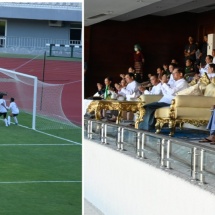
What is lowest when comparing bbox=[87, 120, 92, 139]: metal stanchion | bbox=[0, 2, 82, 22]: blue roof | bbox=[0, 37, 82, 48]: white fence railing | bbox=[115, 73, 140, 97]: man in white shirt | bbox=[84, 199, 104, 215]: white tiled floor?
bbox=[84, 199, 104, 215]: white tiled floor

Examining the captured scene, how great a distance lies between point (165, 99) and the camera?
6.70 m

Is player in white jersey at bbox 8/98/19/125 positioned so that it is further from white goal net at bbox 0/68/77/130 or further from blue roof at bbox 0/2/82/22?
blue roof at bbox 0/2/82/22

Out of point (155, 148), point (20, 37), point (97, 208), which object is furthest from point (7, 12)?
point (97, 208)

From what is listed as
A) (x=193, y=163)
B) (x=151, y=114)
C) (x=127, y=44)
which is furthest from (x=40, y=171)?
(x=127, y=44)

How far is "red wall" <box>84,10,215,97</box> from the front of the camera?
12.0m

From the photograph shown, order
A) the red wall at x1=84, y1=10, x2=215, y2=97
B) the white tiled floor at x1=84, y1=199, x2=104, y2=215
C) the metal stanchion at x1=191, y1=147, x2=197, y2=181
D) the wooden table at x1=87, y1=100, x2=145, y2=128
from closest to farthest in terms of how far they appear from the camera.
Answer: the metal stanchion at x1=191, y1=147, x2=197, y2=181
the wooden table at x1=87, y1=100, x2=145, y2=128
the white tiled floor at x1=84, y1=199, x2=104, y2=215
the red wall at x1=84, y1=10, x2=215, y2=97

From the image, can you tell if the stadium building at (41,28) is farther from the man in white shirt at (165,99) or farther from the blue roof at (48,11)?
the man in white shirt at (165,99)

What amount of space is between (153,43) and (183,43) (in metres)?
0.51

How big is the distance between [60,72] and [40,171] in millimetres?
1890

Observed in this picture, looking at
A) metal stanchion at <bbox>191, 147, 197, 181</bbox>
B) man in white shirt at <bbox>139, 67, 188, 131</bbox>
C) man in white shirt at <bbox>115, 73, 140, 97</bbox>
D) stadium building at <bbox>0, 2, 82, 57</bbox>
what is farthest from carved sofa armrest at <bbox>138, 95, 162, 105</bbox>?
metal stanchion at <bbox>191, 147, 197, 181</bbox>

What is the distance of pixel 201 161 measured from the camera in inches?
160

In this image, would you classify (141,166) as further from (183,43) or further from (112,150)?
(183,43)

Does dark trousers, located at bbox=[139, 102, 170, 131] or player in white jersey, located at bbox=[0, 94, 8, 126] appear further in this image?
player in white jersey, located at bbox=[0, 94, 8, 126]

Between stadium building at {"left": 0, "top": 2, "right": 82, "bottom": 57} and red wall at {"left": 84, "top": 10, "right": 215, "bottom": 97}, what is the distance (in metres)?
6.45
